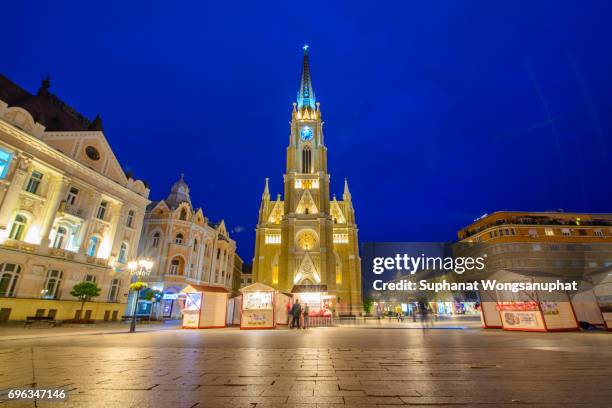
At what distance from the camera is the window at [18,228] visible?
70.2ft

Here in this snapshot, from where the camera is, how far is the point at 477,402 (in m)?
3.21

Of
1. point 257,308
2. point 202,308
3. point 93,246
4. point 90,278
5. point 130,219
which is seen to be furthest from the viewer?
point 130,219

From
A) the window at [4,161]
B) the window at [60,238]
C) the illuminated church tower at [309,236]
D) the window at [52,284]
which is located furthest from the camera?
the illuminated church tower at [309,236]

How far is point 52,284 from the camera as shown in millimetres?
23125

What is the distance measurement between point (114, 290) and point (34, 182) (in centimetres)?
1202

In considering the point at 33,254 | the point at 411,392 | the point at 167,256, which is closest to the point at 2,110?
the point at 33,254

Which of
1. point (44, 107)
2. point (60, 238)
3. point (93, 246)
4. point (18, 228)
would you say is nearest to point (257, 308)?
point (93, 246)

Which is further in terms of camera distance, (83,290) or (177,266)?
(177,266)

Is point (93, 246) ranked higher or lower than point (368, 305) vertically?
higher

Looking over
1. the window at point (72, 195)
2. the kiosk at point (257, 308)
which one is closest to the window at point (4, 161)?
the window at point (72, 195)

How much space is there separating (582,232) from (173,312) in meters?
76.1

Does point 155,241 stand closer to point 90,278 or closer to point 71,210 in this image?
point 90,278

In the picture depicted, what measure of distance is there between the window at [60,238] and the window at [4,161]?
21.2ft

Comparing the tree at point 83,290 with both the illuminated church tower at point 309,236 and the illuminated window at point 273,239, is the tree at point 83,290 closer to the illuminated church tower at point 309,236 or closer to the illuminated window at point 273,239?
the illuminated church tower at point 309,236
